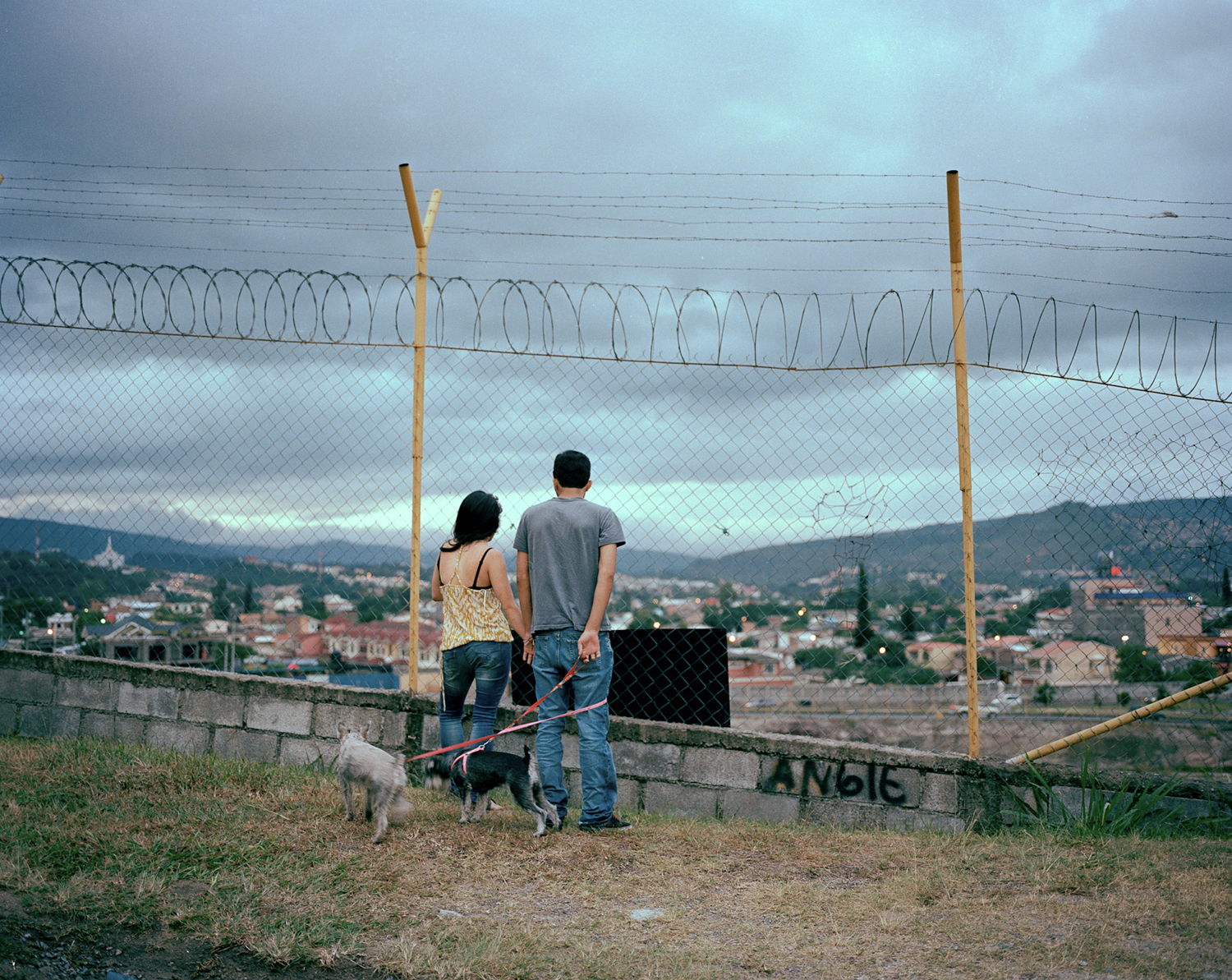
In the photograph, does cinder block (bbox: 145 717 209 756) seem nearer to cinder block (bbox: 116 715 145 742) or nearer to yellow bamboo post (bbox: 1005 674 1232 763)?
cinder block (bbox: 116 715 145 742)

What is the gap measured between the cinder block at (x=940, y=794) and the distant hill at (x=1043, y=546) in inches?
40.5

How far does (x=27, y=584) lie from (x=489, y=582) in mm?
3798

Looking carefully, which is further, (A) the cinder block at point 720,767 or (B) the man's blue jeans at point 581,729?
(A) the cinder block at point 720,767

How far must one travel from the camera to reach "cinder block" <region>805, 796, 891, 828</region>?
180 inches

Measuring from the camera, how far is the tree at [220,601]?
5.36 metres

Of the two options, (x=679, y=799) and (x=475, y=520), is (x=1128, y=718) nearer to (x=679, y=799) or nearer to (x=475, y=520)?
(x=679, y=799)

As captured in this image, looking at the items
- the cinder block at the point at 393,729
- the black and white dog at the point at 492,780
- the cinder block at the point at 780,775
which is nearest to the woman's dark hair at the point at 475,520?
the black and white dog at the point at 492,780

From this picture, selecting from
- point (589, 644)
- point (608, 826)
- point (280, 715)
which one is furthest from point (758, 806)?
point (280, 715)

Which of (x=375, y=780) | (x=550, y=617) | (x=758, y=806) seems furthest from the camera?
(x=758, y=806)

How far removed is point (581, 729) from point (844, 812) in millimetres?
1484

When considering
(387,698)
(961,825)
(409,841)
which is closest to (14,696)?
(387,698)

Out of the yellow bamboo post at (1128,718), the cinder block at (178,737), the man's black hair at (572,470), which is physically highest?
the man's black hair at (572,470)

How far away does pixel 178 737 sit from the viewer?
18.9 feet

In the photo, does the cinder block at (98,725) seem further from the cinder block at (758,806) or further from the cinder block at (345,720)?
the cinder block at (758,806)
